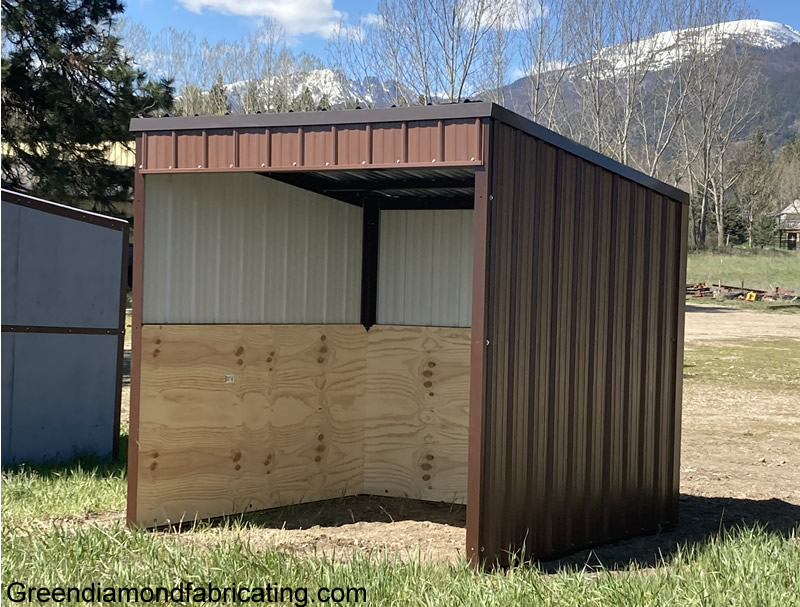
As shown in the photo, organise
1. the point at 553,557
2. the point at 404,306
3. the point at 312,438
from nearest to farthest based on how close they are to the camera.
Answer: the point at 553,557 < the point at 312,438 < the point at 404,306

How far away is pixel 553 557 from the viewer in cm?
625

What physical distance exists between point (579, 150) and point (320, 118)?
1.67m

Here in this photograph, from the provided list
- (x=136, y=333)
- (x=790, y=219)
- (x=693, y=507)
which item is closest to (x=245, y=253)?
(x=136, y=333)

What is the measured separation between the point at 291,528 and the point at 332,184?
8.66 ft

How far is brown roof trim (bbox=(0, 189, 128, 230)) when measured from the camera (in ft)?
26.9

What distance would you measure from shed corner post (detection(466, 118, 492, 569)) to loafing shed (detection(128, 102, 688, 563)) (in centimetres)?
1

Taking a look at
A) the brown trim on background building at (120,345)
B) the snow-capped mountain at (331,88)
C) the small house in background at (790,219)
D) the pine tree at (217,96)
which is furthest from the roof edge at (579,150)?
the small house in background at (790,219)

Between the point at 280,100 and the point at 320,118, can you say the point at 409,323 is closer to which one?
the point at 320,118

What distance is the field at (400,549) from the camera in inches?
190

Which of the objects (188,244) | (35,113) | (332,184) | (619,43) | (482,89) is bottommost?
(188,244)

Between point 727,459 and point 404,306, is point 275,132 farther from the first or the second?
point 727,459

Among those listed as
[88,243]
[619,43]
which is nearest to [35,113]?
[88,243]

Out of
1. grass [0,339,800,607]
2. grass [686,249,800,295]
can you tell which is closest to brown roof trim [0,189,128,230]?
grass [0,339,800,607]

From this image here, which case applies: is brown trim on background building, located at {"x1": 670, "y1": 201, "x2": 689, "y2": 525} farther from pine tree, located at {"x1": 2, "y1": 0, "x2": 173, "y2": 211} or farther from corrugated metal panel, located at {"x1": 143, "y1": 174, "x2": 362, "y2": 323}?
pine tree, located at {"x1": 2, "y1": 0, "x2": 173, "y2": 211}
